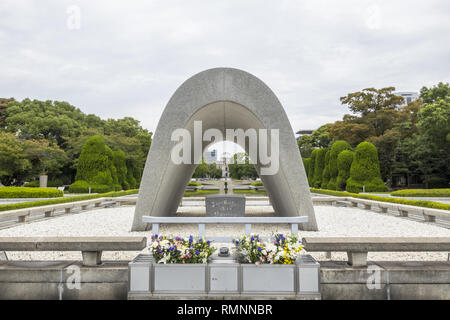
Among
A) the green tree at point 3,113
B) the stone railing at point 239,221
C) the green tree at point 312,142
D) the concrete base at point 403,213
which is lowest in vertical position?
the concrete base at point 403,213

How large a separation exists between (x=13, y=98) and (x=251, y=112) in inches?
1727

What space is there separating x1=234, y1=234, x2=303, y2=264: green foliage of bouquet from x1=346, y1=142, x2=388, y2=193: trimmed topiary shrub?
2328 centimetres

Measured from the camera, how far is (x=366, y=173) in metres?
25.1

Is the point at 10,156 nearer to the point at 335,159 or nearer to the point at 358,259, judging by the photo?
the point at 358,259

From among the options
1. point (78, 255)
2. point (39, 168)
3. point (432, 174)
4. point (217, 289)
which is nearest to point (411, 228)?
point (217, 289)

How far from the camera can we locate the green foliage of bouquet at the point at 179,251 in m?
3.96

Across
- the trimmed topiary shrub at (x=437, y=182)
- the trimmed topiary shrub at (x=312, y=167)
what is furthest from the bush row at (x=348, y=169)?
the trimmed topiary shrub at (x=437, y=182)

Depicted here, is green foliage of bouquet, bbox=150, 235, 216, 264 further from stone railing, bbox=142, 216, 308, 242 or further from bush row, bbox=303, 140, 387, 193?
bush row, bbox=303, 140, 387, 193

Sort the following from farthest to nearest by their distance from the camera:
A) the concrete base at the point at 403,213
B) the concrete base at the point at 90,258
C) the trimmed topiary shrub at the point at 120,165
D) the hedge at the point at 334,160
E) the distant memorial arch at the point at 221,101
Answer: the trimmed topiary shrub at the point at 120,165, the hedge at the point at 334,160, the concrete base at the point at 403,213, the distant memorial arch at the point at 221,101, the concrete base at the point at 90,258

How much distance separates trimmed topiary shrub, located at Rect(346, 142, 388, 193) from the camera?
2498cm

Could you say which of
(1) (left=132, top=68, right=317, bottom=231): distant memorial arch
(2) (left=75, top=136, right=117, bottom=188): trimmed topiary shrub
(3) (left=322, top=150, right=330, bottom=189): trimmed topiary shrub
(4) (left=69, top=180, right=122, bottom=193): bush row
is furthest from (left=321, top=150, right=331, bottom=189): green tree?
(1) (left=132, top=68, right=317, bottom=231): distant memorial arch

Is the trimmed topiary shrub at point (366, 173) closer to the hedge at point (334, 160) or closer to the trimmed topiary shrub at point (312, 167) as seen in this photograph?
the hedge at point (334, 160)

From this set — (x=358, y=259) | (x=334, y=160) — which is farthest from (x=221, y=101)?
(x=334, y=160)

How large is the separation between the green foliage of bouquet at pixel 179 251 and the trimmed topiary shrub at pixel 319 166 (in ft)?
109
